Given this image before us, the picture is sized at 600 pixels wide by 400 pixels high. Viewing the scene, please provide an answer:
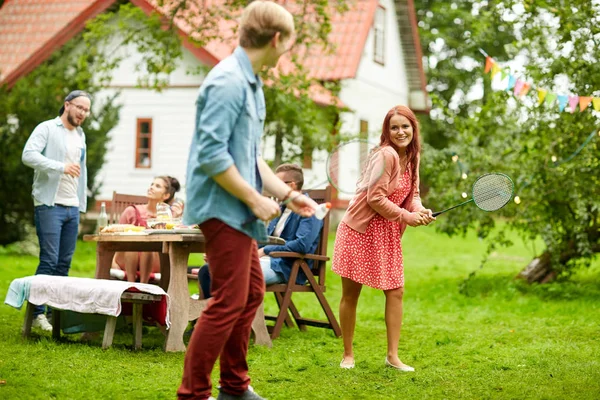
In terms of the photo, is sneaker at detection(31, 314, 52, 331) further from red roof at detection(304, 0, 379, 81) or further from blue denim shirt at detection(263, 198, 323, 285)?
red roof at detection(304, 0, 379, 81)

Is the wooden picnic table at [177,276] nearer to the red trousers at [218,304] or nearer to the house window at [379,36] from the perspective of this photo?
the red trousers at [218,304]

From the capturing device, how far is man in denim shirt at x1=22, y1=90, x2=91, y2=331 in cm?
711

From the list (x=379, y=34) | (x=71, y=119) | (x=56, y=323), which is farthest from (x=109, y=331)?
(x=379, y=34)

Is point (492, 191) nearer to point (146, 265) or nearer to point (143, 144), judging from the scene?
point (146, 265)

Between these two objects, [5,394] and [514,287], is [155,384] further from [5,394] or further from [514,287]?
[514,287]

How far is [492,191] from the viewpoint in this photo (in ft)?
18.0

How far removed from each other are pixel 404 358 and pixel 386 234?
3.48 ft

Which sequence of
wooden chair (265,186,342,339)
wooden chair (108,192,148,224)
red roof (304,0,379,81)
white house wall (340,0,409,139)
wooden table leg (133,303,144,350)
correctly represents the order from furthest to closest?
1. white house wall (340,0,409,139)
2. red roof (304,0,379,81)
3. wooden chair (108,192,148,224)
4. wooden chair (265,186,342,339)
5. wooden table leg (133,303,144,350)

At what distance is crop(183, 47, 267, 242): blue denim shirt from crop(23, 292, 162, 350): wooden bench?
2.24 metres

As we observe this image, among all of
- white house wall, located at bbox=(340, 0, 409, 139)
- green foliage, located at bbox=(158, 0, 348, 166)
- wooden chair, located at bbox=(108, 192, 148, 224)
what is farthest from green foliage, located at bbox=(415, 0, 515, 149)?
wooden chair, located at bbox=(108, 192, 148, 224)

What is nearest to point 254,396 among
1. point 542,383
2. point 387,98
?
point 542,383

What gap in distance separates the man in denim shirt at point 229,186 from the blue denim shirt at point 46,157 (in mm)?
3463

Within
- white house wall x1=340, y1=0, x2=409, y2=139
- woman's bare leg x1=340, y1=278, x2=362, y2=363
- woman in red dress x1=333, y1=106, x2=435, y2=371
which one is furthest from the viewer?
white house wall x1=340, y1=0, x2=409, y2=139

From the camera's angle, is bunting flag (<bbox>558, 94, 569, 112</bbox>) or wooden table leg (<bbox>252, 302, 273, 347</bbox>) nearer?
wooden table leg (<bbox>252, 302, 273, 347</bbox>)
